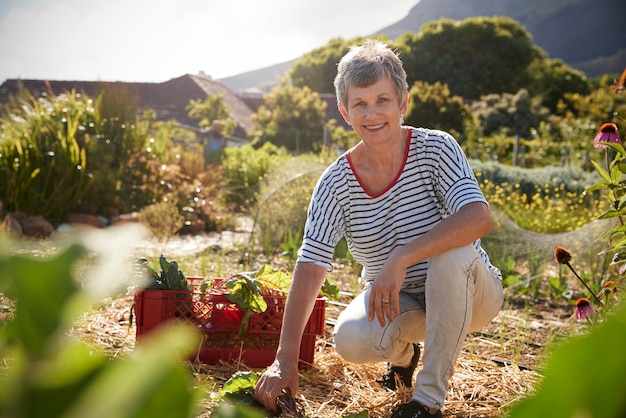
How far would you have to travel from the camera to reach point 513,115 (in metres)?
22.7

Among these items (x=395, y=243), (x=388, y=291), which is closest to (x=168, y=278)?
(x=395, y=243)

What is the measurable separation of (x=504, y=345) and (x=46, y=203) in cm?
545

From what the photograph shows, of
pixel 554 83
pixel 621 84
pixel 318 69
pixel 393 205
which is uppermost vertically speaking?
pixel 318 69

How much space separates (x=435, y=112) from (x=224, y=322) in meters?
17.4

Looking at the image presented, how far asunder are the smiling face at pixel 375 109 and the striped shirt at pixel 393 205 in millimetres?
155

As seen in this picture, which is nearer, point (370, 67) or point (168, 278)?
point (370, 67)

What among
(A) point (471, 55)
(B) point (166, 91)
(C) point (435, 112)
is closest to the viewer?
(C) point (435, 112)

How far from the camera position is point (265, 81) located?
3782 inches

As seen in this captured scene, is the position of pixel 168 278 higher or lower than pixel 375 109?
lower

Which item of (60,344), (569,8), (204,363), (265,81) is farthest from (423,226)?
(569,8)

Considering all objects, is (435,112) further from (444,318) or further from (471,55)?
(471,55)

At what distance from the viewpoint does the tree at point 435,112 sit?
19344mm

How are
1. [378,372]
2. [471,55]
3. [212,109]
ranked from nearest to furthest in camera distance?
[378,372] → [212,109] → [471,55]

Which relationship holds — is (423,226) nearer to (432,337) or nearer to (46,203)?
(432,337)
